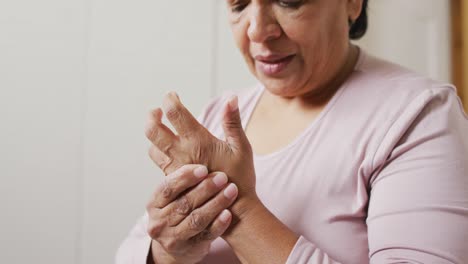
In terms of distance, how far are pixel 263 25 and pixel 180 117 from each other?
208mm

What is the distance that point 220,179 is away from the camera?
72 centimetres

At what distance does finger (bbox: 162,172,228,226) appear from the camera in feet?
2.38

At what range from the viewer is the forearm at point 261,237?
27.9 inches

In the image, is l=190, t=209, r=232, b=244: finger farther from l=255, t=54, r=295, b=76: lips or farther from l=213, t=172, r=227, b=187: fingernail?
l=255, t=54, r=295, b=76: lips

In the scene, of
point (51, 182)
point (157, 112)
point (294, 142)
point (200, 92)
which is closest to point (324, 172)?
point (294, 142)

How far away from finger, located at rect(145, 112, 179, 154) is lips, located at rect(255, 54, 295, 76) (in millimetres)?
206

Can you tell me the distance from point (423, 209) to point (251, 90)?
51 cm

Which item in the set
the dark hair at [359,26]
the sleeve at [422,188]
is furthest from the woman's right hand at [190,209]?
the dark hair at [359,26]

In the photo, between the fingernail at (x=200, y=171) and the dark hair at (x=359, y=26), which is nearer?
the fingernail at (x=200, y=171)

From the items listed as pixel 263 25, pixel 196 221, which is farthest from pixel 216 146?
pixel 263 25

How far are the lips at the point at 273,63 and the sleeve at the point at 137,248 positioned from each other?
378 mm

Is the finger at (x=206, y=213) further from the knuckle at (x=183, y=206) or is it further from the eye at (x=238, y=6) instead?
the eye at (x=238, y=6)

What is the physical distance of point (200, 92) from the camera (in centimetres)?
177

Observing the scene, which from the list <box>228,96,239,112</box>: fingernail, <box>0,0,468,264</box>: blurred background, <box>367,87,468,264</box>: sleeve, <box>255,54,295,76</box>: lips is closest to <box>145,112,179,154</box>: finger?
<box>228,96,239,112</box>: fingernail
